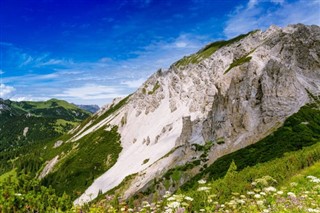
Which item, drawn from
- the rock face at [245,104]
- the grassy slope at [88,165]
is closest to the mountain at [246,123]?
the rock face at [245,104]

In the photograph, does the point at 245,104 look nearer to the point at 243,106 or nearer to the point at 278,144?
the point at 243,106

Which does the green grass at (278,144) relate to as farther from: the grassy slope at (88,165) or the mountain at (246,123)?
the grassy slope at (88,165)

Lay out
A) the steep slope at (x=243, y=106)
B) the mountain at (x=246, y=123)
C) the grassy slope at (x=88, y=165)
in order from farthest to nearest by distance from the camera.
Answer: the grassy slope at (x=88, y=165), the steep slope at (x=243, y=106), the mountain at (x=246, y=123)

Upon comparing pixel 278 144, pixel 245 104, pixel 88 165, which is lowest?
pixel 88 165

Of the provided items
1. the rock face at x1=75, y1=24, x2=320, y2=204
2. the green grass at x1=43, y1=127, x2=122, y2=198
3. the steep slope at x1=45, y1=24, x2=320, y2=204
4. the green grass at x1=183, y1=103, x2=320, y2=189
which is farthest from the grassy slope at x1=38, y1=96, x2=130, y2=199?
the green grass at x1=183, y1=103, x2=320, y2=189

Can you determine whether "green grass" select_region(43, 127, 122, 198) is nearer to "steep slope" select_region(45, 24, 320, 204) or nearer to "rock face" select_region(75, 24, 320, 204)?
"rock face" select_region(75, 24, 320, 204)

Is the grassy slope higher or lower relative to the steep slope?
lower

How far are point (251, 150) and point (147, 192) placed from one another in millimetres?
26272

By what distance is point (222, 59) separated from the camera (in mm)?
162250

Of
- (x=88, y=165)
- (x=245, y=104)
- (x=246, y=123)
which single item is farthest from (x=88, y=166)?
(x=246, y=123)

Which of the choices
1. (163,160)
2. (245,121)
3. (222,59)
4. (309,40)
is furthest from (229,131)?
(222,59)

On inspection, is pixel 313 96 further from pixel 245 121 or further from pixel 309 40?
pixel 309 40

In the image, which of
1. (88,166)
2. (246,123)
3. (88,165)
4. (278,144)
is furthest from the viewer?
(88,165)

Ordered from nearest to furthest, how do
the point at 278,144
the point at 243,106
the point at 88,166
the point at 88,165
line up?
the point at 278,144 < the point at 243,106 < the point at 88,166 < the point at 88,165
